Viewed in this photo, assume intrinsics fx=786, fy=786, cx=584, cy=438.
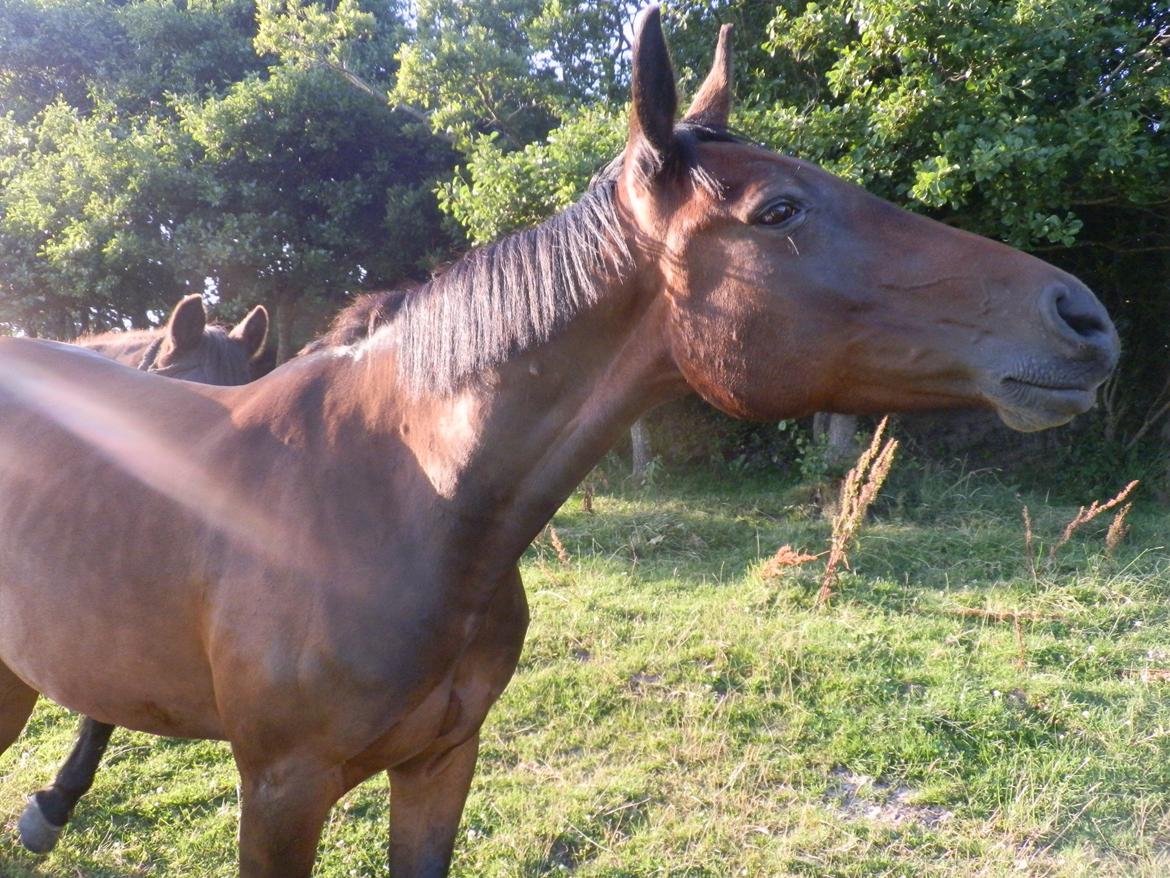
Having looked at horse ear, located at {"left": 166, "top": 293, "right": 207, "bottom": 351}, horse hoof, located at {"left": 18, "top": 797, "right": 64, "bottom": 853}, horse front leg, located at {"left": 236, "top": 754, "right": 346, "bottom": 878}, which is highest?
horse ear, located at {"left": 166, "top": 293, "right": 207, "bottom": 351}

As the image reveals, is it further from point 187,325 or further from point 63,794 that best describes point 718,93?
point 63,794

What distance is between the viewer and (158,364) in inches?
162

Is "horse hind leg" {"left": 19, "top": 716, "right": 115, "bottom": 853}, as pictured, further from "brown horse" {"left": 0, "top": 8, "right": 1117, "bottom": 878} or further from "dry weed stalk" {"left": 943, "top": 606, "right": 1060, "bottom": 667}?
"dry weed stalk" {"left": 943, "top": 606, "right": 1060, "bottom": 667}

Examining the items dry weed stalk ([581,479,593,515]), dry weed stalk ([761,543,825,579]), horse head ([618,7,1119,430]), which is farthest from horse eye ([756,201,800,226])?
dry weed stalk ([581,479,593,515])

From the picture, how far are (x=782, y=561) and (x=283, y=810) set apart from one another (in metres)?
3.49

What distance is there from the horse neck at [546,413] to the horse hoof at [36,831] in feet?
8.63

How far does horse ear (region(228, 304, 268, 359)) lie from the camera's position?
4609mm

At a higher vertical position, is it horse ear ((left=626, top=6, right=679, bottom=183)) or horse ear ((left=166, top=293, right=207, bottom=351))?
horse ear ((left=626, top=6, right=679, bottom=183))

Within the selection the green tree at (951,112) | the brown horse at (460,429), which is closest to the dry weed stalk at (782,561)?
the green tree at (951,112)

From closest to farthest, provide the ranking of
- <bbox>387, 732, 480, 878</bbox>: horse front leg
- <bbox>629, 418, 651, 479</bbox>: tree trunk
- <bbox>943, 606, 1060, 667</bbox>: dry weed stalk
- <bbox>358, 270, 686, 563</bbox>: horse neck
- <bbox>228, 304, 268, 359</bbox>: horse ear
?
1. <bbox>358, 270, 686, 563</bbox>: horse neck
2. <bbox>387, 732, 480, 878</bbox>: horse front leg
3. <bbox>943, 606, 1060, 667</bbox>: dry weed stalk
4. <bbox>228, 304, 268, 359</bbox>: horse ear
5. <bbox>629, 418, 651, 479</bbox>: tree trunk

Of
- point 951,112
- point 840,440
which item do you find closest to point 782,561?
point 840,440

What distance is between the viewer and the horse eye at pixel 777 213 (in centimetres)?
148

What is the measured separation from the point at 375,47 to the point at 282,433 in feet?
37.6

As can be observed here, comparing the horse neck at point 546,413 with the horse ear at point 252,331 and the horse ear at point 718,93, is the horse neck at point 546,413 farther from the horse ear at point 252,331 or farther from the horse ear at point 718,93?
the horse ear at point 252,331
